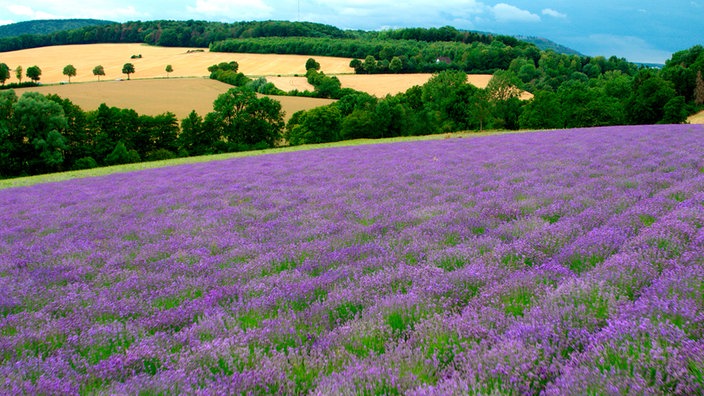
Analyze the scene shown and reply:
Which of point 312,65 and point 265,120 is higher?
point 312,65

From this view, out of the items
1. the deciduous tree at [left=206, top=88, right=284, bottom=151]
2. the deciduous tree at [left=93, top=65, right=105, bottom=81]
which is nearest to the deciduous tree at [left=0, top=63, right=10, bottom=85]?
the deciduous tree at [left=93, top=65, right=105, bottom=81]

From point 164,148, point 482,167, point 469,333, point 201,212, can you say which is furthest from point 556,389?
point 164,148

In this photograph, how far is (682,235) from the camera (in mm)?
5082

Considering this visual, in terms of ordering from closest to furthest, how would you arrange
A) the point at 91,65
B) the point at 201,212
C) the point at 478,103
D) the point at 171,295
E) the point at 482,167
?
the point at 171,295, the point at 201,212, the point at 482,167, the point at 478,103, the point at 91,65

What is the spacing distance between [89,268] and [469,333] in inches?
224

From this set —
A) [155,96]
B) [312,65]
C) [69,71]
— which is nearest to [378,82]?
[312,65]

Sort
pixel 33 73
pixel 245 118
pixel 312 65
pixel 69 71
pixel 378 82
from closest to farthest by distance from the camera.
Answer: pixel 245 118
pixel 33 73
pixel 69 71
pixel 378 82
pixel 312 65

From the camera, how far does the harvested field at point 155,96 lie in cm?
7656

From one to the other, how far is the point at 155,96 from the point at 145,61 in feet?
158

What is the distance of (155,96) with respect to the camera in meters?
85.8

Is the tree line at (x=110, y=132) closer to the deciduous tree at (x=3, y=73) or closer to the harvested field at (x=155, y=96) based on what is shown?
the harvested field at (x=155, y=96)

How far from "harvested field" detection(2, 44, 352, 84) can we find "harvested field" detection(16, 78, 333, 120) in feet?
44.2

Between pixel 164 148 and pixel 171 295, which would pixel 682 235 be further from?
pixel 164 148

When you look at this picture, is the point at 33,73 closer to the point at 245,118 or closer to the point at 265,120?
the point at 245,118
